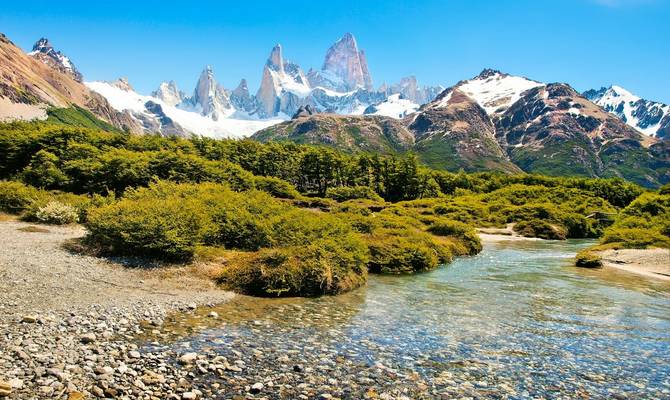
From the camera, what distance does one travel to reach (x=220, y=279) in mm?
24359

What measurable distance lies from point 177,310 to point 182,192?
21.8 meters

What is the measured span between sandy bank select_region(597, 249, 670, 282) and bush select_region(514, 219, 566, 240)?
30.8 metres

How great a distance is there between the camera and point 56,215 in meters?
39.6

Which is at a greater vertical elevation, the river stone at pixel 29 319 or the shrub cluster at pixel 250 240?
the shrub cluster at pixel 250 240

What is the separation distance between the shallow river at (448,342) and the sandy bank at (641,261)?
37.4 ft

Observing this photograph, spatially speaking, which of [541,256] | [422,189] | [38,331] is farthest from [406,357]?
[422,189]

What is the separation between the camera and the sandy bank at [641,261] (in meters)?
37.3

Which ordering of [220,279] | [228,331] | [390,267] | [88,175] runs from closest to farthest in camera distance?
[228,331], [220,279], [390,267], [88,175]

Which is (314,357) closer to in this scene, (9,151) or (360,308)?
(360,308)

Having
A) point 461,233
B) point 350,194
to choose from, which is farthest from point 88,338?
point 350,194

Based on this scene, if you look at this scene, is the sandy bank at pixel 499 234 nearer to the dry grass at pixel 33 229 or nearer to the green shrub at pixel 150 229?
the green shrub at pixel 150 229

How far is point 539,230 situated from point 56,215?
73785 millimetres

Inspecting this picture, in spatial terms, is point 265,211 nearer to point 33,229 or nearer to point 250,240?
point 250,240

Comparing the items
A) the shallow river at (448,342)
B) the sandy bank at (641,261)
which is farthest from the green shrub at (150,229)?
the sandy bank at (641,261)
